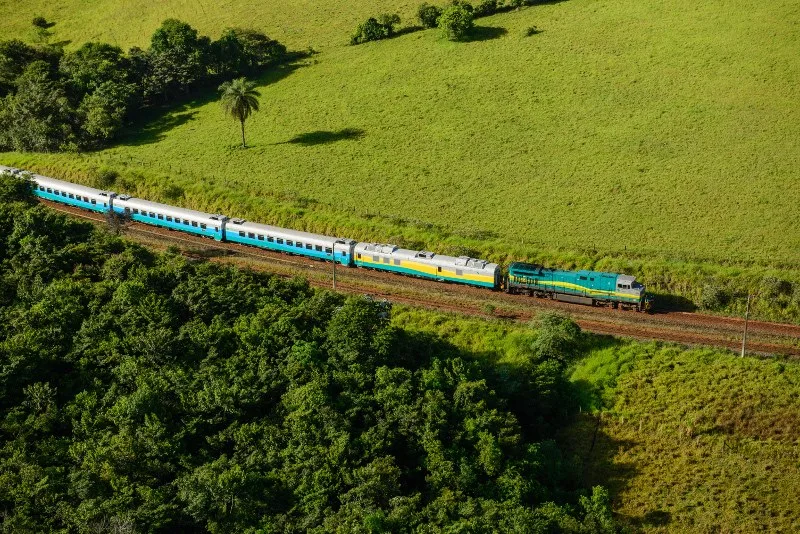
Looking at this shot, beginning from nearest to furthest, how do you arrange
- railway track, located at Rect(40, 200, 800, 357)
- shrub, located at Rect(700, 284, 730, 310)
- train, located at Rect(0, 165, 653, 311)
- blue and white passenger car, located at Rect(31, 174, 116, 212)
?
railway track, located at Rect(40, 200, 800, 357), shrub, located at Rect(700, 284, 730, 310), train, located at Rect(0, 165, 653, 311), blue and white passenger car, located at Rect(31, 174, 116, 212)

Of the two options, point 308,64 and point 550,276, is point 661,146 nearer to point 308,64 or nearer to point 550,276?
point 550,276

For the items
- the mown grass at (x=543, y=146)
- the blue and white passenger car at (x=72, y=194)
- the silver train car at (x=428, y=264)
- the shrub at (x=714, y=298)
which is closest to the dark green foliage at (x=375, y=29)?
the mown grass at (x=543, y=146)

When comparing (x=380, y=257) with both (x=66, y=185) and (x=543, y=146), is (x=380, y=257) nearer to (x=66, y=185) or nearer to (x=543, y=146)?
(x=543, y=146)

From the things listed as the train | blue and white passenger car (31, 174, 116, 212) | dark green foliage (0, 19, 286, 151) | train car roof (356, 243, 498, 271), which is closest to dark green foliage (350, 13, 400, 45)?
dark green foliage (0, 19, 286, 151)

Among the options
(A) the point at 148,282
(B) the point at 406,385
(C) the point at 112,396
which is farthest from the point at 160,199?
(B) the point at 406,385

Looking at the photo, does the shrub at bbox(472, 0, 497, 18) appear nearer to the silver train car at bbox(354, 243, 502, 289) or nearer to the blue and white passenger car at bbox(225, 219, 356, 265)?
the blue and white passenger car at bbox(225, 219, 356, 265)
